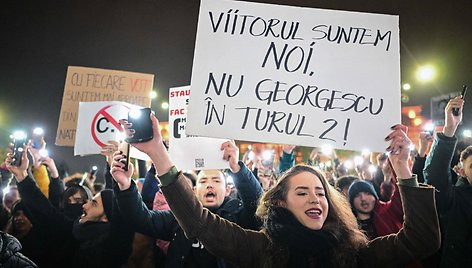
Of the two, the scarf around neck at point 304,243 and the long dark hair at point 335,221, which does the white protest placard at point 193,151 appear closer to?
the long dark hair at point 335,221

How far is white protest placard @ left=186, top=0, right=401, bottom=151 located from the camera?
238 cm

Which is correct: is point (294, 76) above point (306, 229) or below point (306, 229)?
above

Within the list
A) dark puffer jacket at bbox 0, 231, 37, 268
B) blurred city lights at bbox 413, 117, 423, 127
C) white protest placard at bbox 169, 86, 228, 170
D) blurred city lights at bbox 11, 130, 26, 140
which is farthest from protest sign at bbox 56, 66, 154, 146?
blurred city lights at bbox 413, 117, 423, 127

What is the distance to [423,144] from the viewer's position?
3316 millimetres

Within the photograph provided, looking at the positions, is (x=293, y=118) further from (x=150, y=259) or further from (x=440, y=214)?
(x=150, y=259)

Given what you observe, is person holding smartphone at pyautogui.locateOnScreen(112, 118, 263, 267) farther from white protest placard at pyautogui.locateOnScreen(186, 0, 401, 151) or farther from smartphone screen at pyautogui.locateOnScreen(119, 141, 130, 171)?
white protest placard at pyautogui.locateOnScreen(186, 0, 401, 151)

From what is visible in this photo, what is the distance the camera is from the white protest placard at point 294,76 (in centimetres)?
238

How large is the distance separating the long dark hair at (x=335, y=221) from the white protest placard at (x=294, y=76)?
29 centimetres

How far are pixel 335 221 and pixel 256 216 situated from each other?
89 cm

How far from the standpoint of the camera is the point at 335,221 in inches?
92.3

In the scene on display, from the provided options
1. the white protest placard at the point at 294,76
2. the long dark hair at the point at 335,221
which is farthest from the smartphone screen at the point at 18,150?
the long dark hair at the point at 335,221

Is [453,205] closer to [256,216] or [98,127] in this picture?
[256,216]

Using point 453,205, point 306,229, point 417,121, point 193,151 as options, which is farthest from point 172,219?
point 417,121

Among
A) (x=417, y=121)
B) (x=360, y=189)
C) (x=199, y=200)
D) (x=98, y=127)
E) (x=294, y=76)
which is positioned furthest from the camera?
(x=417, y=121)
